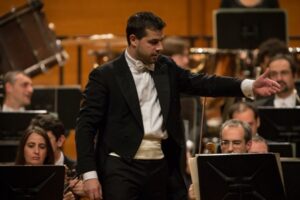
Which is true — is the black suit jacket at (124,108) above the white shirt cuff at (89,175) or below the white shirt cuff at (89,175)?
above

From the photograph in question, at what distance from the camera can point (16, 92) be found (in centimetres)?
705

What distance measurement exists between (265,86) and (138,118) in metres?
0.66

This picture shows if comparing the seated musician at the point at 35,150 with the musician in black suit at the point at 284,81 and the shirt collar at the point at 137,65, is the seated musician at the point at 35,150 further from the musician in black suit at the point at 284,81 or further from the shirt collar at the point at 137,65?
the musician in black suit at the point at 284,81

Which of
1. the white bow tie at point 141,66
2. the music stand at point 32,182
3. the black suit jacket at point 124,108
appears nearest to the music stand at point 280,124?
the black suit jacket at point 124,108

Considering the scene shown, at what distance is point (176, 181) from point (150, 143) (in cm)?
26

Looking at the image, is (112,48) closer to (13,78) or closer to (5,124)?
(13,78)

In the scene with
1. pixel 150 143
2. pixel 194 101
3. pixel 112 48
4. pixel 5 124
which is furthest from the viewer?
pixel 112 48

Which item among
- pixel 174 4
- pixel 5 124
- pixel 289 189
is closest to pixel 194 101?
pixel 5 124

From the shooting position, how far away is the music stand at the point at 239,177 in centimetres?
421

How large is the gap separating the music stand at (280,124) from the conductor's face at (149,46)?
182 centimetres

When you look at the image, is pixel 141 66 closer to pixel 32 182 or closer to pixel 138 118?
pixel 138 118

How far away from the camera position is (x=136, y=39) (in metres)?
4.29

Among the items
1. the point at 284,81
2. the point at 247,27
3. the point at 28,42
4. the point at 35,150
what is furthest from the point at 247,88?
the point at 28,42

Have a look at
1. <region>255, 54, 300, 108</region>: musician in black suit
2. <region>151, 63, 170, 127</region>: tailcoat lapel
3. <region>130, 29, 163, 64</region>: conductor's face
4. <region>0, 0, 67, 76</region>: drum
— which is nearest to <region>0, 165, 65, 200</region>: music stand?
<region>151, 63, 170, 127</region>: tailcoat lapel
